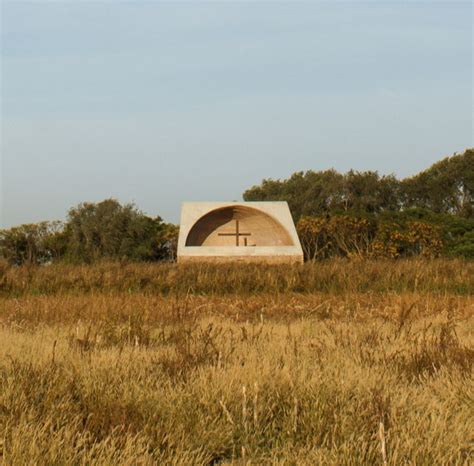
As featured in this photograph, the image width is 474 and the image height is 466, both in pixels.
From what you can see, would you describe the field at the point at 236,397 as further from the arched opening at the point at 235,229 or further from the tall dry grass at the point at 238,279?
the arched opening at the point at 235,229

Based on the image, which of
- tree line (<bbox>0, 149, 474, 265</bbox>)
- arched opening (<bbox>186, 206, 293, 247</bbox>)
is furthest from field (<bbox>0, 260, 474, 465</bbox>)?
tree line (<bbox>0, 149, 474, 265</bbox>)

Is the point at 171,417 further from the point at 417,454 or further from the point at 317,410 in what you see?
the point at 417,454

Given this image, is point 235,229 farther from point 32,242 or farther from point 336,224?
point 32,242

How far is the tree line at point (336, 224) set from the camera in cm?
3325

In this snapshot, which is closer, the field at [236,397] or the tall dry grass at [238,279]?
the field at [236,397]

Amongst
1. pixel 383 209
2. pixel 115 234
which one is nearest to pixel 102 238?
pixel 115 234

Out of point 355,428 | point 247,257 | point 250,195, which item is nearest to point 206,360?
point 355,428

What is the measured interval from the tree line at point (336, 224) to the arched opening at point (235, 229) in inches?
95.4

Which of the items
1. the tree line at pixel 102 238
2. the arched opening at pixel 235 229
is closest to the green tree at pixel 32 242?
the tree line at pixel 102 238

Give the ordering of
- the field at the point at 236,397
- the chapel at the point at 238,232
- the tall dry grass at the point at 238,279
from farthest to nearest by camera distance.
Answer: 1. the chapel at the point at 238,232
2. the tall dry grass at the point at 238,279
3. the field at the point at 236,397

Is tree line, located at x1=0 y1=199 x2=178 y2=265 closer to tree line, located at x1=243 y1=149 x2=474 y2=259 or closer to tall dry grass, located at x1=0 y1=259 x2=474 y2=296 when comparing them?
tree line, located at x1=243 y1=149 x2=474 y2=259

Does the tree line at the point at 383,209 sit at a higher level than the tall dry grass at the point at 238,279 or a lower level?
higher

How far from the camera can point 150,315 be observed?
26.6ft

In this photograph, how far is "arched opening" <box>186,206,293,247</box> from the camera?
2464 centimetres
